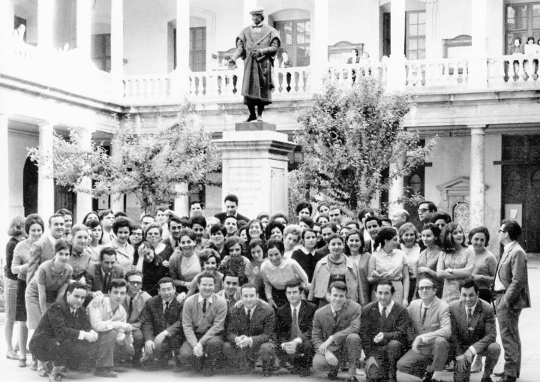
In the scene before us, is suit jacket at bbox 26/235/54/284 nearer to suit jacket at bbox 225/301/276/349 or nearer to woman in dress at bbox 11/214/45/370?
woman in dress at bbox 11/214/45/370

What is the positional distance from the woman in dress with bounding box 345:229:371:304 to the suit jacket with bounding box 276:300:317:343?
2.15 feet

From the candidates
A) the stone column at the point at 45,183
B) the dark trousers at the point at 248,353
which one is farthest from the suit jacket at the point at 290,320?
the stone column at the point at 45,183

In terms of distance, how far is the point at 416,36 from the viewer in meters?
29.5

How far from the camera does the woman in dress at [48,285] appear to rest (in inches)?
385

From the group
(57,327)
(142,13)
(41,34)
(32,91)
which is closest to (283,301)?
(57,327)

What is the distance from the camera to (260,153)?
579 inches

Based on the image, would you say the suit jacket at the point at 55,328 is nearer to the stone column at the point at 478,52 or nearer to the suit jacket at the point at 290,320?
the suit jacket at the point at 290,320

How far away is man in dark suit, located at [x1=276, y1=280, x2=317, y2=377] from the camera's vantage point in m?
10.1

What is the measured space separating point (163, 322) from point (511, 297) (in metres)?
3.88

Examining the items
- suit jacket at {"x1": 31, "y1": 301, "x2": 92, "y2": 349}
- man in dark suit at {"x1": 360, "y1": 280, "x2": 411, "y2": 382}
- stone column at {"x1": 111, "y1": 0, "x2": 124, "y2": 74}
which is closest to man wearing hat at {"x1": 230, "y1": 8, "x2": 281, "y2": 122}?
man in dark suit at {"x1": 360, "y1": 280, "x2": 411, "y2": 382}

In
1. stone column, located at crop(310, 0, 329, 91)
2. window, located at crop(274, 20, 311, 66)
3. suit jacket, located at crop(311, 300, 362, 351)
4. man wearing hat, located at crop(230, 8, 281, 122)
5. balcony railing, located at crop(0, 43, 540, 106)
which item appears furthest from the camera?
window, located at crop(274, 20, 311, 66)

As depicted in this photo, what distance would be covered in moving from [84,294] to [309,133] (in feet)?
34.9

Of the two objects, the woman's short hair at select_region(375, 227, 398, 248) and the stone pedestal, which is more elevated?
the stone pedestal

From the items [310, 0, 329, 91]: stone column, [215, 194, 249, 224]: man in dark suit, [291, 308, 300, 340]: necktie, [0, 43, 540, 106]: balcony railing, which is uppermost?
[310, 0, 329, 91]: stone column
